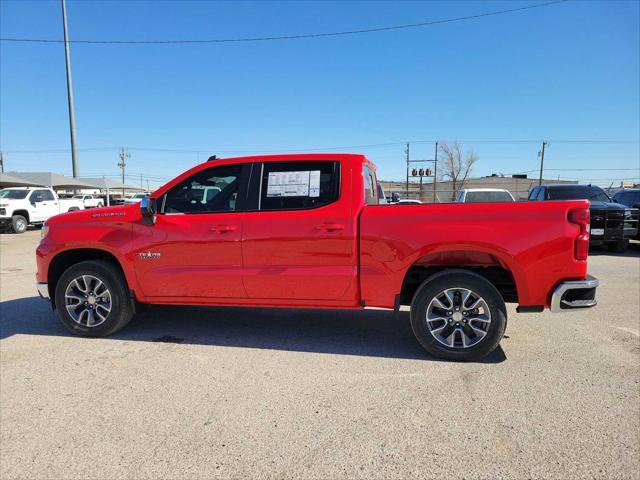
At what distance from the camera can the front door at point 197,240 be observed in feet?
14.0

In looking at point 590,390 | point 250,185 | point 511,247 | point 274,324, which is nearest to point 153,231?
point 250,185

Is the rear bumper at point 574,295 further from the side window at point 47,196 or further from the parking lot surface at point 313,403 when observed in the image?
the side window at point 47,196

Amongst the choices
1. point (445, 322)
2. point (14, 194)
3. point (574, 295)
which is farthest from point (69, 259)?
point (14, 194)

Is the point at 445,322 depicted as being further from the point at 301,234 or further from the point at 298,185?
the point at 298,185

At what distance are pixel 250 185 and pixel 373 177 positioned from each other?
5.16 feet

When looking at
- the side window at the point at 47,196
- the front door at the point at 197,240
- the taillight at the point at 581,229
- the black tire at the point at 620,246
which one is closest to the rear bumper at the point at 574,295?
the taillight at the point at 581,229

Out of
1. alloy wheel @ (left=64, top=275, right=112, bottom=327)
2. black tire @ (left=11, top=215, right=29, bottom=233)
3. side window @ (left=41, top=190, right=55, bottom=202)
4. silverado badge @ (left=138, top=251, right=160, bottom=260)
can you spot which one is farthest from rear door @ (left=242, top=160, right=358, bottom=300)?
side window @ (left=41, top=190, right=55, bottom=202)

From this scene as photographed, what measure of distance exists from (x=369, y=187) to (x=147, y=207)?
2.35 meters

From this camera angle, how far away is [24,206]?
1883cm

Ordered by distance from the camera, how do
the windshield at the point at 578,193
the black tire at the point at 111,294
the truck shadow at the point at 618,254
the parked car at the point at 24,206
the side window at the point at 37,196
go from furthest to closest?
the side window at the point at 37,196, the parked car at the point at 24,206, the windshield at the point at 578,193, the truck shadow at the point at 618,254, the black tire at the point at 111,294

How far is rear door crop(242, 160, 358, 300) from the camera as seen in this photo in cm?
404

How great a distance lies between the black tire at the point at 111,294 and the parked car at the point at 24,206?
51.9 feet

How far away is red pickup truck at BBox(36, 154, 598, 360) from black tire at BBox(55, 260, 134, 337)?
1cm

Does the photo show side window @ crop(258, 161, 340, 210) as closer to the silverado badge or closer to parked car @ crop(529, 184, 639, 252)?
the silverado badge
